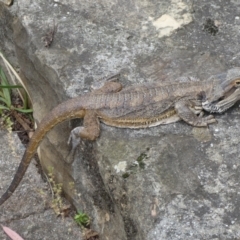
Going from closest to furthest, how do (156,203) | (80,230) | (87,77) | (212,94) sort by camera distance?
(156,203) → (212,94) → (87,77) → (80,230)

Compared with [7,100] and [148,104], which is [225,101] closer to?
[148,104]

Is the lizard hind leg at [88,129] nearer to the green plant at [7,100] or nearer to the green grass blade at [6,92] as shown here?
the green plant at [7,100]

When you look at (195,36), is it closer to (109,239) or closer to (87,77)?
(87,77)

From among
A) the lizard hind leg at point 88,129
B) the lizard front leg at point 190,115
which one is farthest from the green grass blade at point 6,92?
the lizard front leg at point 190,115

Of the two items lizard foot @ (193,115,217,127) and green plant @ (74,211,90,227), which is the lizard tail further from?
lizard foot @ (193,115,217,127)

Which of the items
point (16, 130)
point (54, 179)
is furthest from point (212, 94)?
point (16, 130)

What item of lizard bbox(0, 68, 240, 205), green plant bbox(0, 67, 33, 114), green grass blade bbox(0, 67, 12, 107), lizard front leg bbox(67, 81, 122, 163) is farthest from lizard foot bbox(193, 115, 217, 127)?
green grass blade bbox(0, 67, 12, 107)

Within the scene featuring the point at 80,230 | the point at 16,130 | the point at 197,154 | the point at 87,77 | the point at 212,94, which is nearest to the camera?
the point at 197,154
